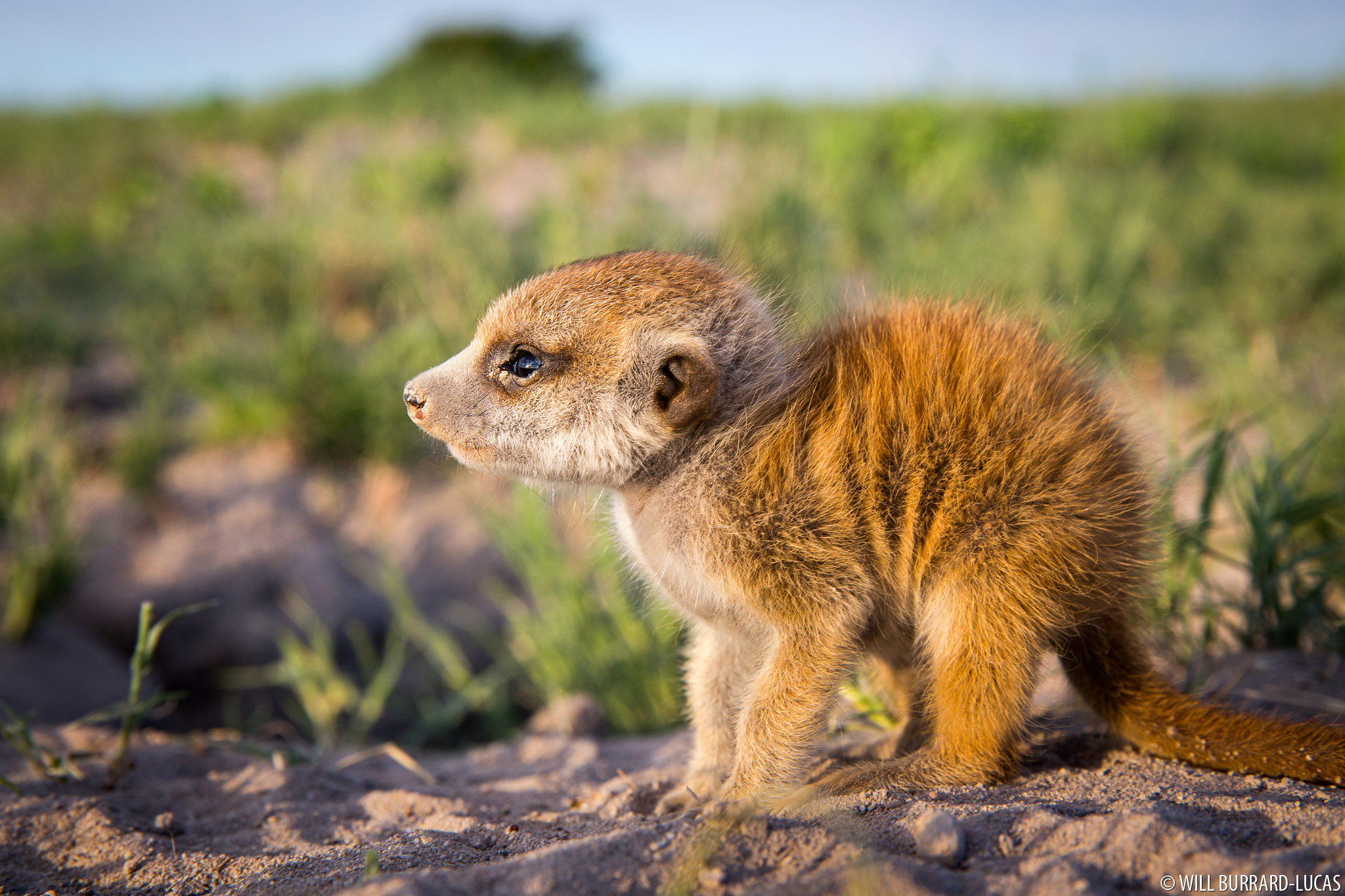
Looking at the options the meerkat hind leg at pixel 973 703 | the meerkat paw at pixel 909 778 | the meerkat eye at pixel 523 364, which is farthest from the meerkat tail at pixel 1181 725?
the meerkat eye at pixel 523 364

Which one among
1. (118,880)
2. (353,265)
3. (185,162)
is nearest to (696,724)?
(118,880)

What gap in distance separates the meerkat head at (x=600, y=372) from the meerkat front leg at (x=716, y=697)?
1.70ft

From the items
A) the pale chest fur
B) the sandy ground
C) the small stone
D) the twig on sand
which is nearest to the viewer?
the sandy ground

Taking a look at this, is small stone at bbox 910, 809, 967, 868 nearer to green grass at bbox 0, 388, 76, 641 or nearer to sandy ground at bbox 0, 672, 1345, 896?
sandy ground at bbox 0, 672, 1345, 896

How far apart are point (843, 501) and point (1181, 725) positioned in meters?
0.95

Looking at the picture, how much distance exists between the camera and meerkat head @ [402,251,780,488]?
2207 millimetres

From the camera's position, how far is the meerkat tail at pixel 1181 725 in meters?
1.97

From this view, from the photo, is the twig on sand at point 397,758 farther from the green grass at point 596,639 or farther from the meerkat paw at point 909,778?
the meerkat paw at point 909,778

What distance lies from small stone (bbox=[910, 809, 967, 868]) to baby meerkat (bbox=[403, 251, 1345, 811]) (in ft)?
1.15

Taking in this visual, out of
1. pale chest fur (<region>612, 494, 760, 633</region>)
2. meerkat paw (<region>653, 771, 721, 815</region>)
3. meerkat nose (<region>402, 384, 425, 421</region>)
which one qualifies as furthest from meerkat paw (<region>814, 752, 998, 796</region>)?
meerkat nose (<region>402, 384, 425, 421</region>)

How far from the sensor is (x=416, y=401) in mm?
2361

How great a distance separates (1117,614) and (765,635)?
866 mm

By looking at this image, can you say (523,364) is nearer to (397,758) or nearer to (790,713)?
(790,713)

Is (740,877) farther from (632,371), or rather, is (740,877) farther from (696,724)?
(632,371)
